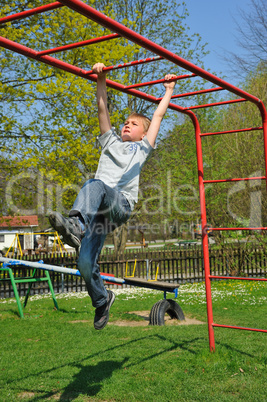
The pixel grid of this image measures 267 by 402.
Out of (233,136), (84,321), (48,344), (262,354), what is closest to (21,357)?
(48,344)

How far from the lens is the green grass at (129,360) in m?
3.76

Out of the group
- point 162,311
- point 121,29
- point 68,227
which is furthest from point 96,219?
point 162,311

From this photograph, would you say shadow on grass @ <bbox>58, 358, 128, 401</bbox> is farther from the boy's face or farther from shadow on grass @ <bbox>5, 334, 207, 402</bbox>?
the boy's face

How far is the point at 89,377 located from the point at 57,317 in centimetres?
366

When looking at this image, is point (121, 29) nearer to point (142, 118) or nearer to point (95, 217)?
point (142, 118)

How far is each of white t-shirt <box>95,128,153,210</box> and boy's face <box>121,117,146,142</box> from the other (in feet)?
0.39

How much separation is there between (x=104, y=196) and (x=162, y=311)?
14.7 ft

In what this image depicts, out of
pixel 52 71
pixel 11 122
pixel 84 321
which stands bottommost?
pixel 84 321

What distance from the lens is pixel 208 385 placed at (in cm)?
381

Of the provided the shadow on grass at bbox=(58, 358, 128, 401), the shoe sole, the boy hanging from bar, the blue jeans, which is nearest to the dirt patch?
the shadow on grass at bbox=(58, 358, 128, 401)

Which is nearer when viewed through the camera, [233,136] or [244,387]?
[244,387]

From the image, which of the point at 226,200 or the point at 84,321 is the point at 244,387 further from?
the point at 226,200

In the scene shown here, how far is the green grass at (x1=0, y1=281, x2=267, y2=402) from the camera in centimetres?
376

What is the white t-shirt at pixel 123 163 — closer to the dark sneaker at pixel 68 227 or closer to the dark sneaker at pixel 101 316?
the dark sneaker at pixel 68 227
